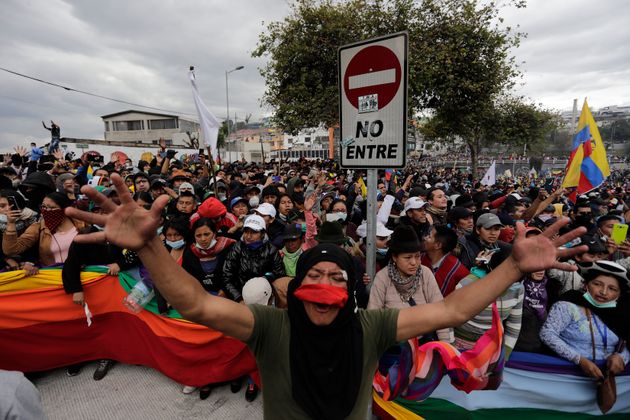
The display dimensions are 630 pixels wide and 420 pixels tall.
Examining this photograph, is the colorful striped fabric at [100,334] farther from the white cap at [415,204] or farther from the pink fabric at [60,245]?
A: the white cap at [415,204]

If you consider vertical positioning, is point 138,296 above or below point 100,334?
above

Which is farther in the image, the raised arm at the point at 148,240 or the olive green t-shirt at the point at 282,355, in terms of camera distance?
the olive green t-shirt at the point at 282,355

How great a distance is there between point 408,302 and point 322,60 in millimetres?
10414

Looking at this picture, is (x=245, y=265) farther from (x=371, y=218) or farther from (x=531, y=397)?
(x=531, y=397)

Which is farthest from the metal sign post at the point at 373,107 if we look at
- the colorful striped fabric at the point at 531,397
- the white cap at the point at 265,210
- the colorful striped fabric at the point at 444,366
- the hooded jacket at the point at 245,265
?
the white cap at the point at 265,210

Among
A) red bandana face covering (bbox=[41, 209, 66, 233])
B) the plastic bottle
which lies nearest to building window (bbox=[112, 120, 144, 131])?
red bandana face covering (bbox=[41, 209, 66, 233])

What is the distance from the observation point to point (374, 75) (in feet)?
6.93

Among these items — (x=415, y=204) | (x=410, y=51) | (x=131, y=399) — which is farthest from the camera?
(x=410, y=51)

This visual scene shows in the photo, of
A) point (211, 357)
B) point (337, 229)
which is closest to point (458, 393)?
point (337, 229)

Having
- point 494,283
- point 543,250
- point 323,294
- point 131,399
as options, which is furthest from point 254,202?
point 543,250

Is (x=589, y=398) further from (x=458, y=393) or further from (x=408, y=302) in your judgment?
(x=408, y=302)

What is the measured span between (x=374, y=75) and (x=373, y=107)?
0.66 ft

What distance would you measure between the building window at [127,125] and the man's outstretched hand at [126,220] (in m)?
60.7

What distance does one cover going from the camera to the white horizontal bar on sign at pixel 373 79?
2051mm
